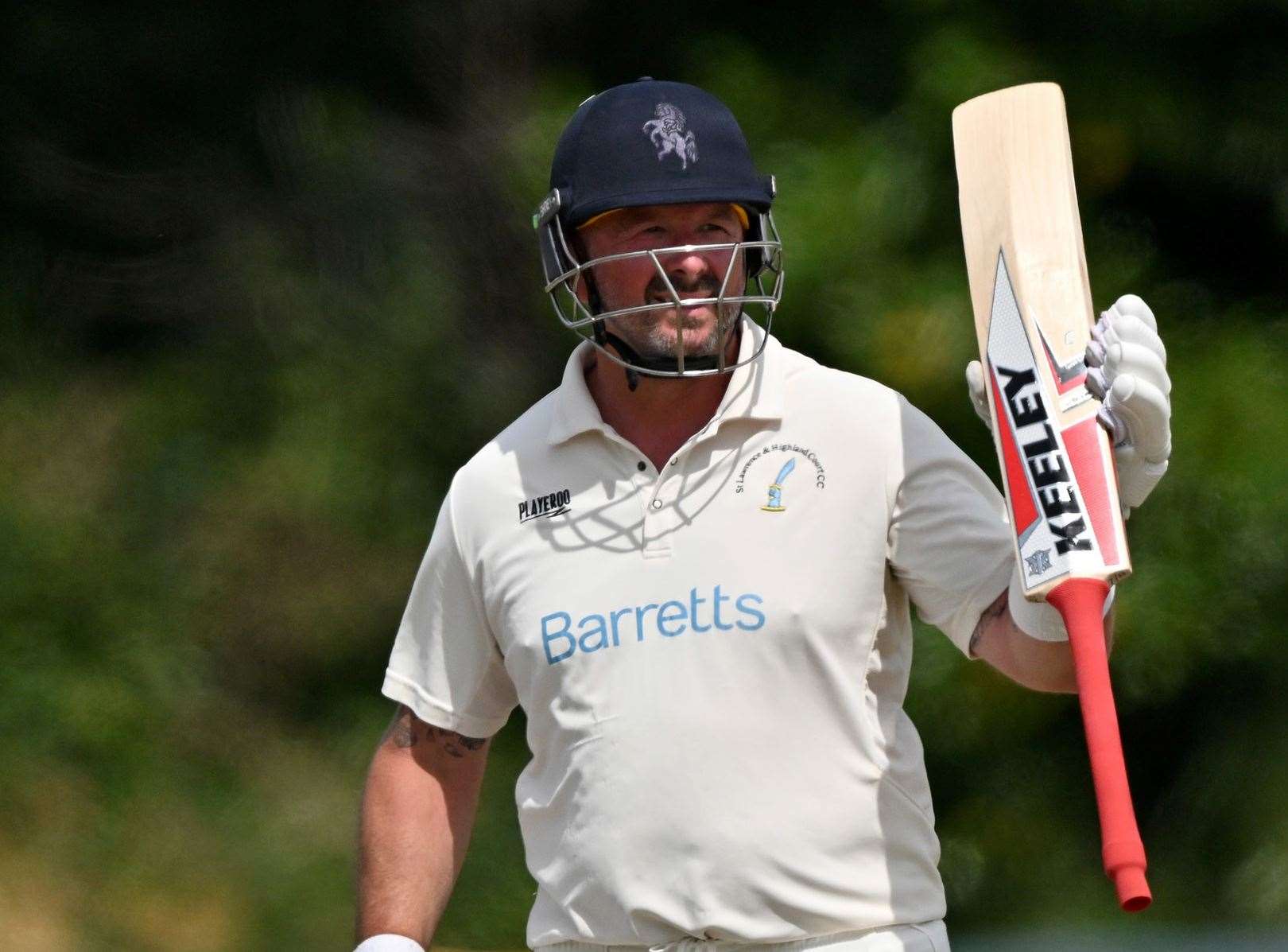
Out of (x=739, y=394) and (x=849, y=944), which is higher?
(x=739, y=394)

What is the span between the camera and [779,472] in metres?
2.31

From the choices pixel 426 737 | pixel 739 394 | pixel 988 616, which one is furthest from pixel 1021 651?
pixel 426 737

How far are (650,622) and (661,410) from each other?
32 cm

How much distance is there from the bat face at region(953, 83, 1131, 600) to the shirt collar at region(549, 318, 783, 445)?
0.27m

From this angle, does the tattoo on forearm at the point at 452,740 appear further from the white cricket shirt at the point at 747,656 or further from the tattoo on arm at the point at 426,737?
the white cricket shirt at the point at 747,656

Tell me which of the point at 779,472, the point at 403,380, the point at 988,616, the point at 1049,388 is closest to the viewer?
the point at 1049,388

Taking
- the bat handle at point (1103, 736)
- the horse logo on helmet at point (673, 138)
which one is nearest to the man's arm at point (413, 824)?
the horse logo on helmet at point (673, 138)

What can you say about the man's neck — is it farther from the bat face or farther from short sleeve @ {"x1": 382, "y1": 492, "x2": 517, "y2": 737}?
the bat face

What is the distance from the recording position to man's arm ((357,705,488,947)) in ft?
8.12

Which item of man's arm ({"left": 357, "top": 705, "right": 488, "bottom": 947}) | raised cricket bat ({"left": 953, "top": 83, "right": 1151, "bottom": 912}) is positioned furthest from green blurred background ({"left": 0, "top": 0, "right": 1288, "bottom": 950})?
raised cricket bat ({"left": 953, "top": 83, "right": 1151, "bottom": 912})

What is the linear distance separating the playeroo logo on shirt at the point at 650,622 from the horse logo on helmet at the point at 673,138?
54cm

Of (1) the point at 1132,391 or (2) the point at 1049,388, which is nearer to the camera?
(1) the point at 1132,391

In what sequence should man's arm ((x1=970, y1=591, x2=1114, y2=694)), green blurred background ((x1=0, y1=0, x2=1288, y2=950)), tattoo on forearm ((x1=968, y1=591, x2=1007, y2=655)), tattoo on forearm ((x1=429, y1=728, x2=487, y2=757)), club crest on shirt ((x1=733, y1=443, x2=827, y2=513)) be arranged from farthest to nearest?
green blurred background ((x1=0, y1=0, x2=1288, y2=950)) → tattoo on forearm ((x1=429, y1=728, x2=487, y2=757)) → club crest on shirt ((x1=733, y1=443, x2=827, y2=513)) → tattoo on forearm ((x1=968, y1=591, x2=1007, y2=655)) → man's arm ((x1=970, y1=591, x2=1114, y2=694))

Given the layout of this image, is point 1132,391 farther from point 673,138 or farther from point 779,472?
point 673,138
